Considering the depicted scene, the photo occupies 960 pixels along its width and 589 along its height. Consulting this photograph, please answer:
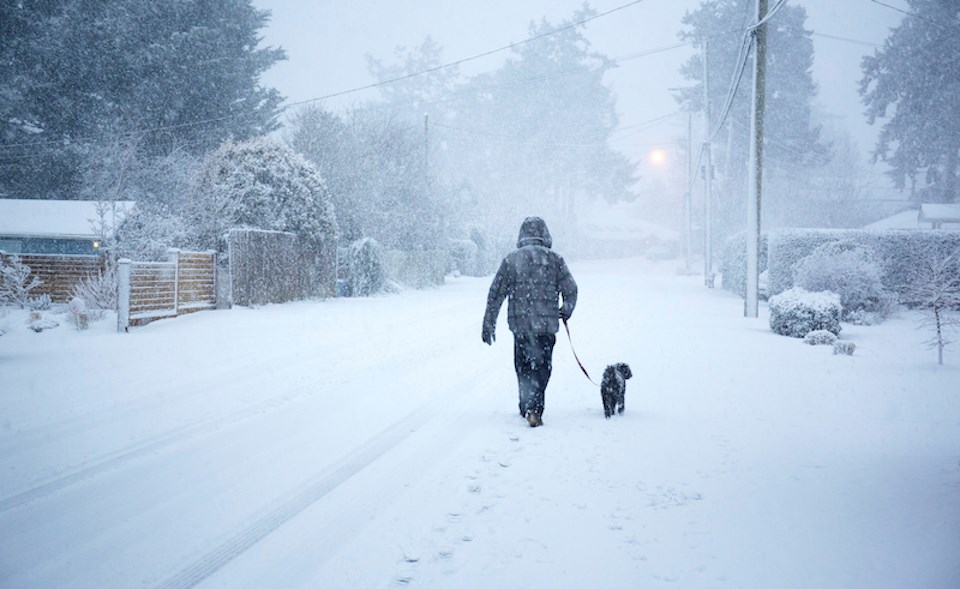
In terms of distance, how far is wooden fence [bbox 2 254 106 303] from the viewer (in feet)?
55.6

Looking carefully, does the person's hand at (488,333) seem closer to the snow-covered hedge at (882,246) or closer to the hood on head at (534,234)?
the hood on head at (534,234)

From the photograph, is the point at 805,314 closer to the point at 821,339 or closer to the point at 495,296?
the point at 821,339

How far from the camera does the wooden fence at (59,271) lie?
1695 centimetres

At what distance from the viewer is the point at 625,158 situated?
65.4 m

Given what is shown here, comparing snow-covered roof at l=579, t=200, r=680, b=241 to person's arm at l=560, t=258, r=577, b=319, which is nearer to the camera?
person's arm at l=560, t=258, r=577, b=319

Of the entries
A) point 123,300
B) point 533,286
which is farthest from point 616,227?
point 533,286

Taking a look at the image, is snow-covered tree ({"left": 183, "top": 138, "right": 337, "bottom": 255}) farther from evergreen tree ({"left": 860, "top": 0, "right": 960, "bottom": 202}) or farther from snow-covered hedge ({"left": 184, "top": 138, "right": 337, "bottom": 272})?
evergreen tree ({"left": 860, "top": 0, "right": 960, "bottom": 202})

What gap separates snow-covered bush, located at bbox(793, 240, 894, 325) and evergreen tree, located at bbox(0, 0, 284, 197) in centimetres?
2814

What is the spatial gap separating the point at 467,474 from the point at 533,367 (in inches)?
62.8

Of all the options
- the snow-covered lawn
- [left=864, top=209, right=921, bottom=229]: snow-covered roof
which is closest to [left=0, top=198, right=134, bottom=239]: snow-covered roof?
the snow-covered lawn

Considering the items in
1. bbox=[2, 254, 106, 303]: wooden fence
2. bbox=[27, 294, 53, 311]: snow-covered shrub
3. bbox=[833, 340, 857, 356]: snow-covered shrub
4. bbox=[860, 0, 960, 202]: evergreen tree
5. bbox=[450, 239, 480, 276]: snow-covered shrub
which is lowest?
bbox=[833, 340, 857, 356]: snow-covered shrub

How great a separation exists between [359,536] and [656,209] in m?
96.2

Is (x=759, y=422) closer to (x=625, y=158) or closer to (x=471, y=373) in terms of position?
(x=471, y=373)

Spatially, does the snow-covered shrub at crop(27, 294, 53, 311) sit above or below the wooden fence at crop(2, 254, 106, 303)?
below
